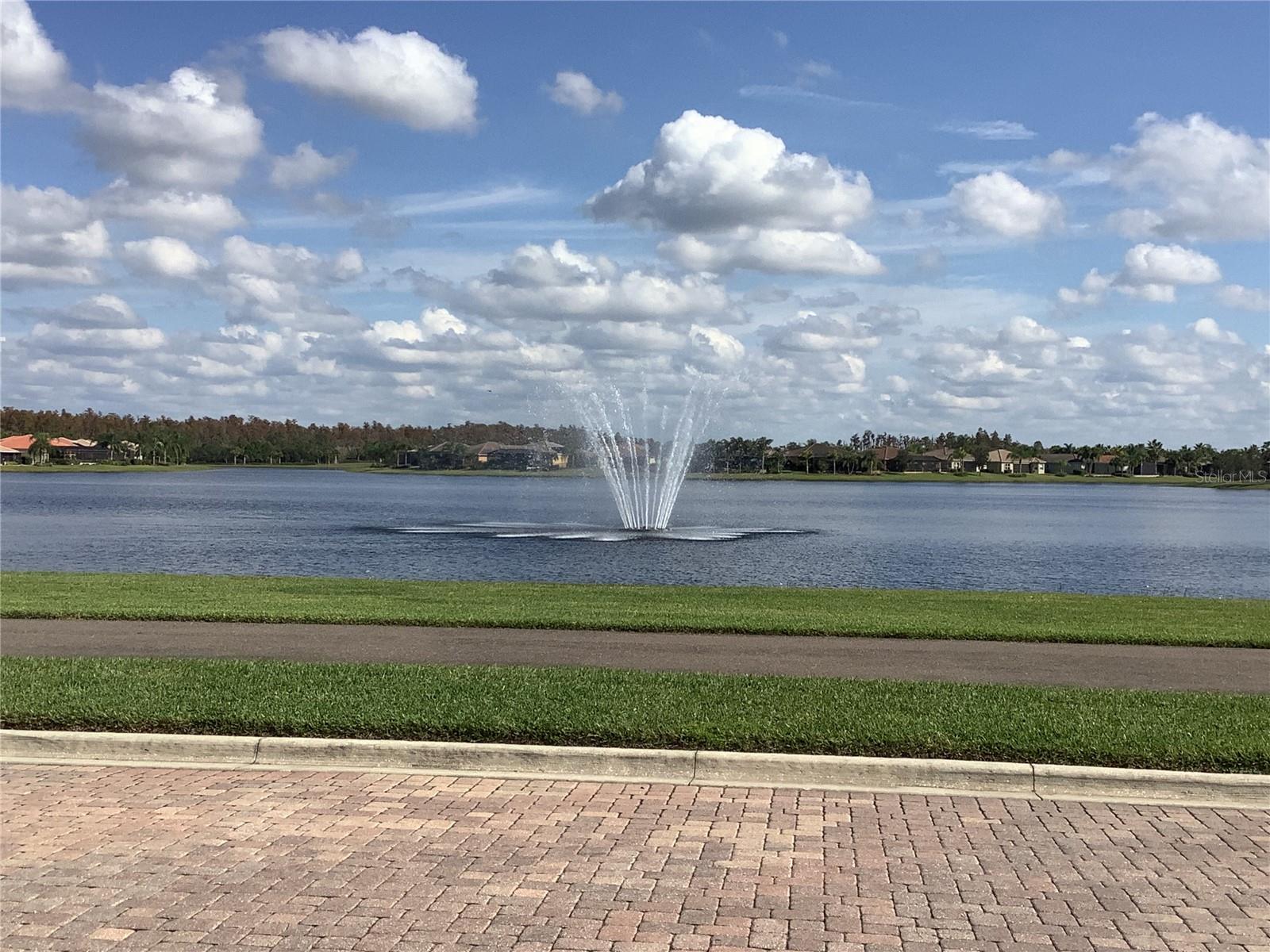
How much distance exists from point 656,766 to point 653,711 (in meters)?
1.23

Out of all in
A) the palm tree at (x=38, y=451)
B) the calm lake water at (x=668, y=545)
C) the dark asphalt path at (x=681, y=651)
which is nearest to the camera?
the dark asphalt path at (x=681, y=651)

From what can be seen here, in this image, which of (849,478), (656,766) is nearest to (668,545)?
(656,766)

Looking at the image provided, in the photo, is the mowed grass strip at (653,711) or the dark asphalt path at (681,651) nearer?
the mowed grass strip at (653,711)

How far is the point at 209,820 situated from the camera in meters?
7.17

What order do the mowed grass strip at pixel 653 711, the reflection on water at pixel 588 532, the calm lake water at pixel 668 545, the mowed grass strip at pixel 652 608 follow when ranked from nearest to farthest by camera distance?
the mowed grass strip at pixel 653 711
the mowed grass strip at pixel 652 608
the calm lake water at pixel 668 545
the reflection on water at pixel 588 532

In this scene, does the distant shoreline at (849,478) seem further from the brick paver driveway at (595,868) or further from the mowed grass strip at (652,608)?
the brick paver driveway at (595,868)

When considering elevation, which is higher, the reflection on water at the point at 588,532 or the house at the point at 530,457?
the house at the point at 530,457

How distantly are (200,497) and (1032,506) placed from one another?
57220mm

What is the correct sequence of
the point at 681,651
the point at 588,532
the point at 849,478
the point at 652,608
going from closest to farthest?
the point at 681,651 → the point at 652,608 → the point at 588,532 → the point at 849,478

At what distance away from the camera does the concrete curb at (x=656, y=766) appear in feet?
25.8

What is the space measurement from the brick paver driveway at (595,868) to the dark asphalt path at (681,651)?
14.6 feet

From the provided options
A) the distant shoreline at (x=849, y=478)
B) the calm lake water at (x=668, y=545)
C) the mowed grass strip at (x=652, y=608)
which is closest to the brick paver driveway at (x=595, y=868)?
the mowed grass strip at (x=652, y=608)

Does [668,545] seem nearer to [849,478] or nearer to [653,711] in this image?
[653,711]

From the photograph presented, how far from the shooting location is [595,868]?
20.9ft
